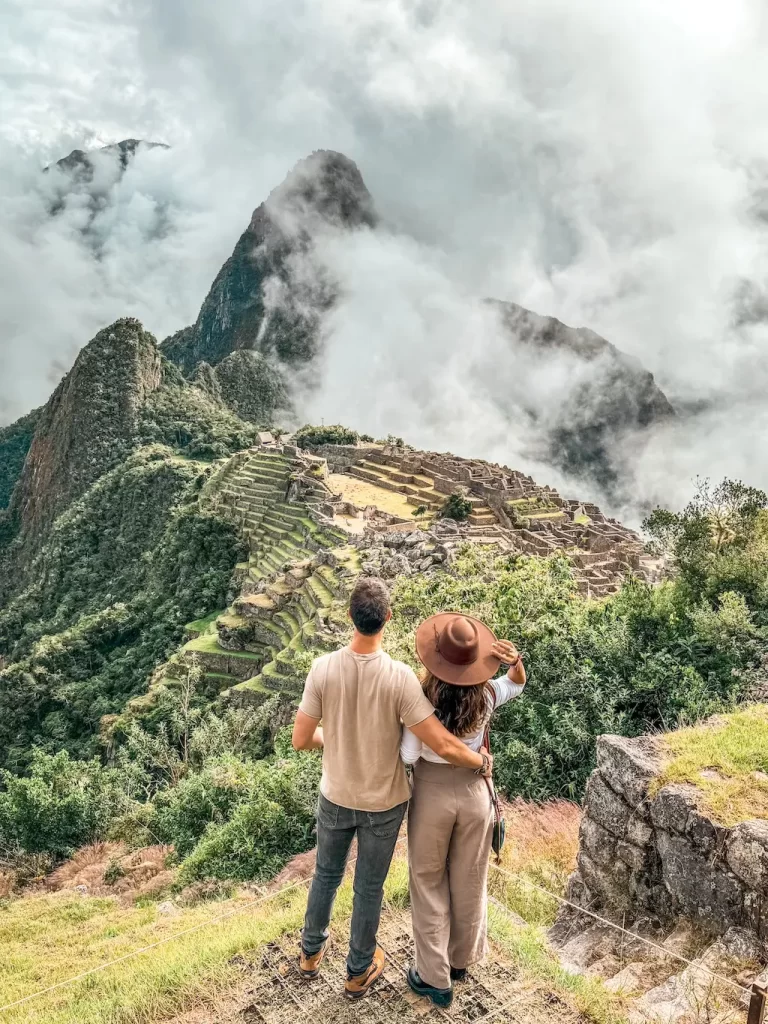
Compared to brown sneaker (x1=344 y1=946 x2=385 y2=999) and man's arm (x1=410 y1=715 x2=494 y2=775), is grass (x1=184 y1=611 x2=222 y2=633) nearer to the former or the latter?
brown sneaker (x1=344 y1=946 x2=385 y2=999)

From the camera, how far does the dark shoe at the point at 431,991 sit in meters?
3.06

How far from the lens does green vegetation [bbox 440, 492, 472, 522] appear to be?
3065 centimetres

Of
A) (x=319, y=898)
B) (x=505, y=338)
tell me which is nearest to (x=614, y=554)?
(x=319, y=898)

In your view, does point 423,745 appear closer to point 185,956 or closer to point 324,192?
point 185,956

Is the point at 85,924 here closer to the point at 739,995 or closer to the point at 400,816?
the point at 400,816

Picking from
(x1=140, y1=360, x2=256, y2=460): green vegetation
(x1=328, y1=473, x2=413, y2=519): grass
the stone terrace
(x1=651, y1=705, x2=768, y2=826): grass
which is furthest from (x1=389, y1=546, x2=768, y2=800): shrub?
(x1=140, y1=360, x2=256, y2=460): green vegetation

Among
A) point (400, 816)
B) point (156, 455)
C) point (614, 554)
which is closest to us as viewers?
point (400, 816)

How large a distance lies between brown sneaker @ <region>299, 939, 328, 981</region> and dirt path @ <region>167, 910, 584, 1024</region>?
0.10 ft

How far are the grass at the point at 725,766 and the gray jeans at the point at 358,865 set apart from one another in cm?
186

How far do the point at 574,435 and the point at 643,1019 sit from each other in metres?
117

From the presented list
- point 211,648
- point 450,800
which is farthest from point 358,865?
point 211,648

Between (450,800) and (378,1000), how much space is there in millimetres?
1150

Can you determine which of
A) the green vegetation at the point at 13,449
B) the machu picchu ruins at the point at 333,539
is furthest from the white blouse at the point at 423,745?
the green vegetation at the point at 13,449

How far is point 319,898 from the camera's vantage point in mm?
3129
